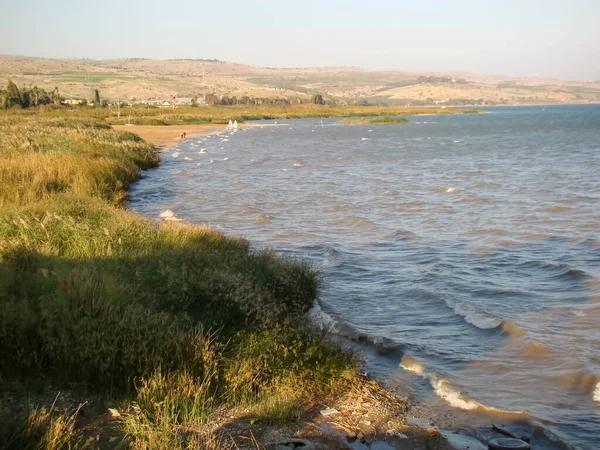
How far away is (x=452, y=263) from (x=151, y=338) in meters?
8.60

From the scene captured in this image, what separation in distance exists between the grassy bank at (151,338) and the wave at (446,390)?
1.07 metres

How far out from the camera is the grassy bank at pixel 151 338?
224 inches

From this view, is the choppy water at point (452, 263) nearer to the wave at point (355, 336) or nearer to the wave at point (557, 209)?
the wave at point (355, 336)

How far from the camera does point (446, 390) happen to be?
7441 millimetres

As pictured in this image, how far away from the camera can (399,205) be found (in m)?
22.2

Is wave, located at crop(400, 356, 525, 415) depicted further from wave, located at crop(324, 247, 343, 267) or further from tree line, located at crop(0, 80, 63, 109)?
tree line, located at crop(0, 80, 63, 109)

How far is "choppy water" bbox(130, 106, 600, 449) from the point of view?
25.4 feet

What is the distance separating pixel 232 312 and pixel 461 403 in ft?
8.88

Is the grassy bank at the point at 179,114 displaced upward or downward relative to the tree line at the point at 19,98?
downward

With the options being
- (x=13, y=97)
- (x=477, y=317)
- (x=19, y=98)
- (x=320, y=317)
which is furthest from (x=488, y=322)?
(x=19, y=98)

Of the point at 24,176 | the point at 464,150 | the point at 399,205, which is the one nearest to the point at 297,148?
the point at 464,150

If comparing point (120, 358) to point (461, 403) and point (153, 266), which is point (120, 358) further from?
point (461, 403)

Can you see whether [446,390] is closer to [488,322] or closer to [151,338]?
[488,322]

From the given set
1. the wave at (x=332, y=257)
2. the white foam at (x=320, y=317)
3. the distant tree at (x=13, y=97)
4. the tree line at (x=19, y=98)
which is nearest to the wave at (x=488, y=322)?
the white foam at (x=320, y=317)
